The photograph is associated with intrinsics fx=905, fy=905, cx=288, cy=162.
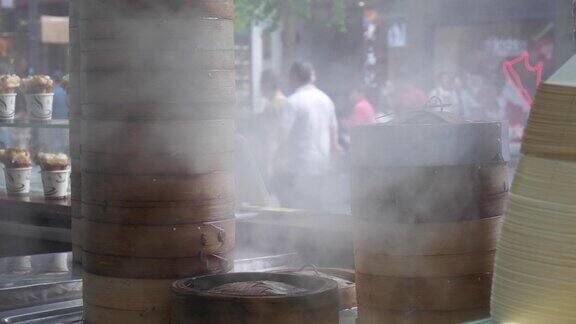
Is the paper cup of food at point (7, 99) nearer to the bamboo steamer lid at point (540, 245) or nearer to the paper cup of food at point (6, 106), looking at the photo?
the paper cup of food at point (6, 106)

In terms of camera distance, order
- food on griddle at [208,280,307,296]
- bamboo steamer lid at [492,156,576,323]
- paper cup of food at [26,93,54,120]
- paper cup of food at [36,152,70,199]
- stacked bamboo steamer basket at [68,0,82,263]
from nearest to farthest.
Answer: bamboo steamer lid at [492,156,576,323]
food on griddle at [208,280,307,296]
stacked bamboo steamer basket at [68,0,82,263]
paper cup of food at [26,93,54,120]
paper cup of food at [36,152,70,199]

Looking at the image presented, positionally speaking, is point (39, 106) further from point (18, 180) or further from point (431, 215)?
point (431, 215)

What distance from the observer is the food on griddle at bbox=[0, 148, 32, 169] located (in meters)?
5.61

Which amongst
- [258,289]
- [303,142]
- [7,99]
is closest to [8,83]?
[7,99]

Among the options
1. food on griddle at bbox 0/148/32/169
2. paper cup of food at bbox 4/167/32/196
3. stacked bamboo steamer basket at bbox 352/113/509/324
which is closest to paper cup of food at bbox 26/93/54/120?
food on griddle at bbox 0/148/32/169

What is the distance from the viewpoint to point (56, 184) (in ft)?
17.7

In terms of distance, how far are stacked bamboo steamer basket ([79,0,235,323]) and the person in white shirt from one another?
6.34m

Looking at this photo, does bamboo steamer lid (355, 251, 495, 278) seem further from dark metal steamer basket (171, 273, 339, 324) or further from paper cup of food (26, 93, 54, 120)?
paper cup of food (26, 93, 54, 120)

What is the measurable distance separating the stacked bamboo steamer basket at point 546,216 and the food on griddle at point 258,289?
0.77 metres

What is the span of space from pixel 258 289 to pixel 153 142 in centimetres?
56

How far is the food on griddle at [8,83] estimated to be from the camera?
17.4ft

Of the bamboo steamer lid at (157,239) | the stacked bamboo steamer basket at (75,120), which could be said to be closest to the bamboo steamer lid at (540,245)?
the bamboo steamer lid at (157,239)

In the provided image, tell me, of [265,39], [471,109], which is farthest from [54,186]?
[265,39]

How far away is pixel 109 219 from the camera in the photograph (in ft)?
9.43
